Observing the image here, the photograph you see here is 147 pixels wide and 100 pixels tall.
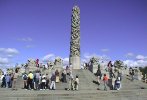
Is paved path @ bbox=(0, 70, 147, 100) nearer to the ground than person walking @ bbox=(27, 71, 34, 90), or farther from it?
nearer to the ground

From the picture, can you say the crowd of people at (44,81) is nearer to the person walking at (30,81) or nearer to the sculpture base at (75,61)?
the person walking at (30,81)

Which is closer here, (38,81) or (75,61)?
(38,81)

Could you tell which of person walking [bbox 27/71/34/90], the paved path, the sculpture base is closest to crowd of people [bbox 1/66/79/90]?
person walking [bbox 27/71/34/90]

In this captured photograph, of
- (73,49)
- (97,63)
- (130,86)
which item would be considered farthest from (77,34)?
(130,86)

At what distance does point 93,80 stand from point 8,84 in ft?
25.6

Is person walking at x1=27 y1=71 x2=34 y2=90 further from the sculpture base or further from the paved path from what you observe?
the sculpture base

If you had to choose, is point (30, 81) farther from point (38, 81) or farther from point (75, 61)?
point (75, 61)

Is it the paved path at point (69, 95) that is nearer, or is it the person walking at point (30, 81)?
the paved path at point (69, 95)

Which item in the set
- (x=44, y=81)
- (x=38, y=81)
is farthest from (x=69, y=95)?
(x=44, y=81)

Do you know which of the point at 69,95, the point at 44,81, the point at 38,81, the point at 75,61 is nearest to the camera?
the point at 69,95

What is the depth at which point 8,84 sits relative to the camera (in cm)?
2342

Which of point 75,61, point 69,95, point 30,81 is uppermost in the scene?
point 75,61

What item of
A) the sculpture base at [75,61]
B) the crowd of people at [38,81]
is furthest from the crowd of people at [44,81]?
the sculpture base at [75,61]

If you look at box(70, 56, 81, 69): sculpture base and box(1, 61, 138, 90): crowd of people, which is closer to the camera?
box(1, 61, 138, 90): crowd of people
